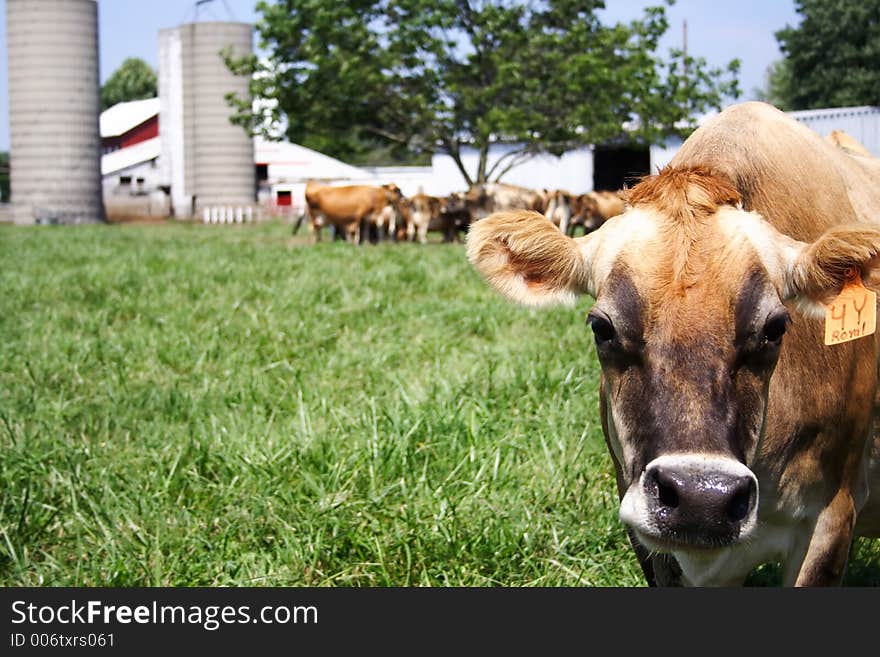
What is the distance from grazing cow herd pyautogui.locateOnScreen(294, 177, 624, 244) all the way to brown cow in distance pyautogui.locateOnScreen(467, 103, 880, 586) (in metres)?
19.1

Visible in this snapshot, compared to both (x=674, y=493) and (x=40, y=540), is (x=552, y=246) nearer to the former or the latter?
(x=674, y=493)

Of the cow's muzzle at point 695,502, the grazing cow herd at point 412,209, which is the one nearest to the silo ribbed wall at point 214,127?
the grazing cow herd at point 412,209

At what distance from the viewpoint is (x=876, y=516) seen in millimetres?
3018

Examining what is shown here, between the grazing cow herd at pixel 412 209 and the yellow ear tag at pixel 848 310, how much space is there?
63.9ft

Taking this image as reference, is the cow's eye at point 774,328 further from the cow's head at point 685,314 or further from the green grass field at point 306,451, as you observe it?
the green grass field at point 306,451

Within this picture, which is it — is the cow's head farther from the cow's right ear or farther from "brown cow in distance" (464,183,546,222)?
"brown cow in distance" (464,183,546,222)

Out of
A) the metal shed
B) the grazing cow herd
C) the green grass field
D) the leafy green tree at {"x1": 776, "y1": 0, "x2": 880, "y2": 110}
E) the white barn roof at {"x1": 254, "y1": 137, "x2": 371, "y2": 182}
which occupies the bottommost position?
the green grass field

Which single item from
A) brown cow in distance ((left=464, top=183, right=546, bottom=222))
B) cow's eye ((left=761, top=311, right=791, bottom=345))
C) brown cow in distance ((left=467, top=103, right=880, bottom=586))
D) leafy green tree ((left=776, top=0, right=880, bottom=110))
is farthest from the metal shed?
cow's eye ((left=761, top=311, right=791, bottom=345))

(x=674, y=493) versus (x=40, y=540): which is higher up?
(x=674, y=493)

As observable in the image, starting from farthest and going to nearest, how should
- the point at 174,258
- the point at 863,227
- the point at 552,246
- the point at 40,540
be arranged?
the point at 174,258
the point at 40,540
the point at 552,246
the point at 863,227

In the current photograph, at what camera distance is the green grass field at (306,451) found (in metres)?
3.27

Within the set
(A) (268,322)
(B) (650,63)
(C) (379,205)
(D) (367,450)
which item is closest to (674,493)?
(D) (367,450)

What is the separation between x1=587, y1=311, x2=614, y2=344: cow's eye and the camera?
2332 mm

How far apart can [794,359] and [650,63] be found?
76.1 feet
